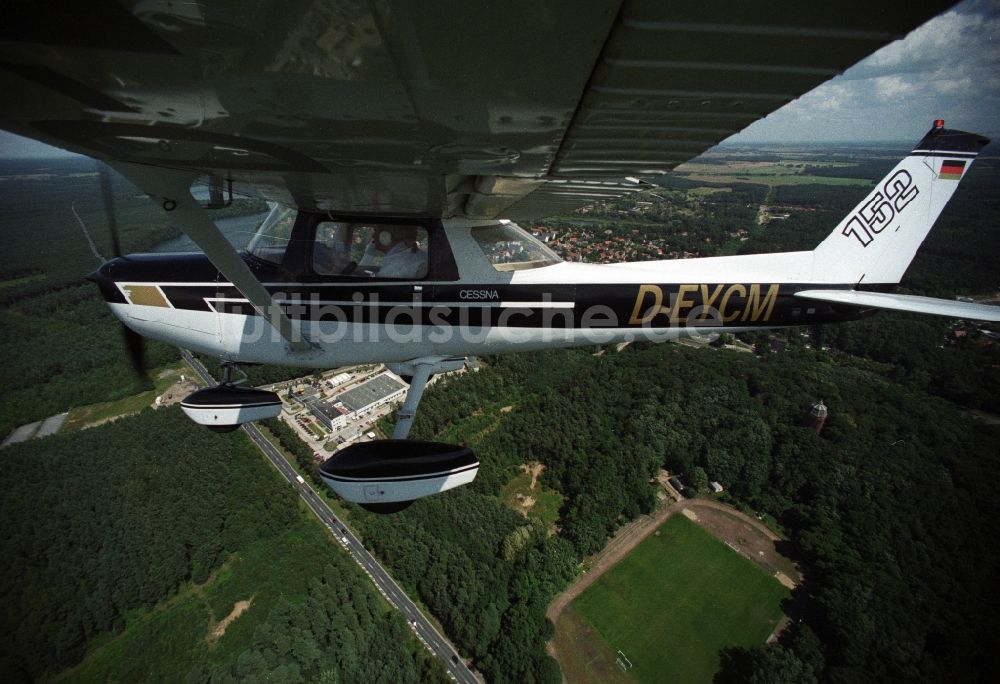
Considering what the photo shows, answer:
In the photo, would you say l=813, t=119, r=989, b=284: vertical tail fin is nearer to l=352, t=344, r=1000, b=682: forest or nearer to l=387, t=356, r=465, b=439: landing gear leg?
l=387, t=356, r=465, b=439: landing gear leg

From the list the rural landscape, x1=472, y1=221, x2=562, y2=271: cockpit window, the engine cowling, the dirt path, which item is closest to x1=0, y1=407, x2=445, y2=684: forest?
the rural landscape

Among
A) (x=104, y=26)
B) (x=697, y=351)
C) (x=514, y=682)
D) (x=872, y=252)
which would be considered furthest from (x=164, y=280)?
(x=697, y=351)

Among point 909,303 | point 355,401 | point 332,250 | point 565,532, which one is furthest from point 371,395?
point 909,303

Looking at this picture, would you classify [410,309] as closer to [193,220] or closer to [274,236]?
[274,236]

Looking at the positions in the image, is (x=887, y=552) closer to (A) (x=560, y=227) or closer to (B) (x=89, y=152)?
(B) (x=89, y=152)

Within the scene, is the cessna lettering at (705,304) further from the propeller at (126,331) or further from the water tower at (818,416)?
the water tower at (818,416)
